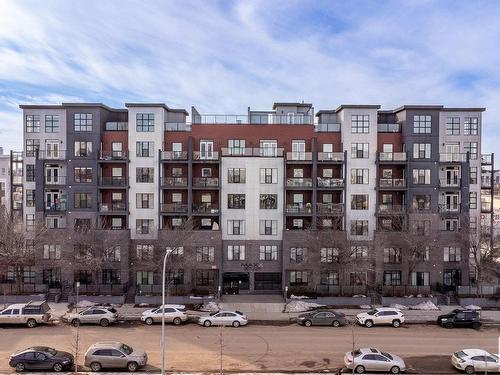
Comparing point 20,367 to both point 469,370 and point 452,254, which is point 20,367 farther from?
point 452,254

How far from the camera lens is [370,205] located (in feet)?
150

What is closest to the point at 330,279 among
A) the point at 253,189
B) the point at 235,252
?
the point at 235,252

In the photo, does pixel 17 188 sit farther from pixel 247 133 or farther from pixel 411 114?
pixel 411 114

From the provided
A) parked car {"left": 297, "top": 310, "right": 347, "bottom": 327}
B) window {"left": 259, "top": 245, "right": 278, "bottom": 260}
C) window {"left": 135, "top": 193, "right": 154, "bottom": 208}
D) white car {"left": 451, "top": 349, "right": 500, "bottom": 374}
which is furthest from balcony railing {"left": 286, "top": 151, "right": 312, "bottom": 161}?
white car {"left": 451, "top": 349, "right": 500, "bottom": 374}

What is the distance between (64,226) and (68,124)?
11.3 metres

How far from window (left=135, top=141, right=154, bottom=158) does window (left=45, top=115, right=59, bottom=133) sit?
9.36 meters

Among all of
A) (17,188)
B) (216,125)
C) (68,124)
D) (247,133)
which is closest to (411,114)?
(247,133)

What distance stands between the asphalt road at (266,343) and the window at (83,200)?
1565cm

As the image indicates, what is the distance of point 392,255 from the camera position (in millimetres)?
45281

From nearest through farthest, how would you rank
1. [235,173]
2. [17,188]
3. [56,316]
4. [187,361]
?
[187,361] < [56,316] < [235,173] < [17,188]

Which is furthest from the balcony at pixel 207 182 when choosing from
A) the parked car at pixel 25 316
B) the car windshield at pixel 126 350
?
the car windshield at pixel 126 350

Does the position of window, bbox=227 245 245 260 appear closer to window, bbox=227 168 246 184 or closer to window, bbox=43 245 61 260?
window, bbox=227 168 246 184

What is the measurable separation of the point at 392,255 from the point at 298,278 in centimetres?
1058

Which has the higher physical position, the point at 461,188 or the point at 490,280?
the point at 461,188
